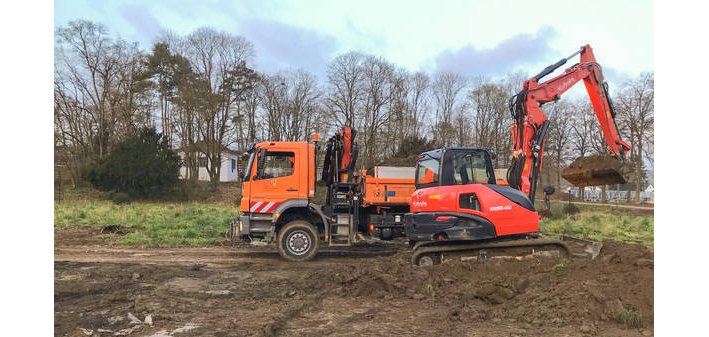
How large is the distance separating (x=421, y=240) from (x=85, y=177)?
33.9 meters

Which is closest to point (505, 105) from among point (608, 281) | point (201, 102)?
point (201, 102)

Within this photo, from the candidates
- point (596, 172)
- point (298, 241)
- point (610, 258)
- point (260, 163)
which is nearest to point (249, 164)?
point (260, 163)

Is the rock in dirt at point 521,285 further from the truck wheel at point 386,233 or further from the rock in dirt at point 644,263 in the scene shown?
the truck wheel at point 386,233

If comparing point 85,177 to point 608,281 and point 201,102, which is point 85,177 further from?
point 608,281

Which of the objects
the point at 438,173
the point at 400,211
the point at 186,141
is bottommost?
the point at 400,211

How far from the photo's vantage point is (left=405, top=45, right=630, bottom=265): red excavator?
838cm

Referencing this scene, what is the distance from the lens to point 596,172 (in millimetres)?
11305

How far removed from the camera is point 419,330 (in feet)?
18.7

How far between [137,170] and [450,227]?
30.1 meters

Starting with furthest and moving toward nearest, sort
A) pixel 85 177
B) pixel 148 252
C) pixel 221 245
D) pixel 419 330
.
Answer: pixel 85 177, pixel 221 245, pixel 148 252, pixel 419 330

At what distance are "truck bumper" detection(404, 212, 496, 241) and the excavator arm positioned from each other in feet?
6.18

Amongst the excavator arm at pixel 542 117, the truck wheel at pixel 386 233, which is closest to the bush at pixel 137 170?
the truck wheel at pixel 386 233

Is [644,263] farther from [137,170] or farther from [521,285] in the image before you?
[137,170]

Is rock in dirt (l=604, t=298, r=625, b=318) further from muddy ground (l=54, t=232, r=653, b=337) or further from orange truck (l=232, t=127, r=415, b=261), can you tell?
orange truck (l=232, t=127, r=415, b=261)
